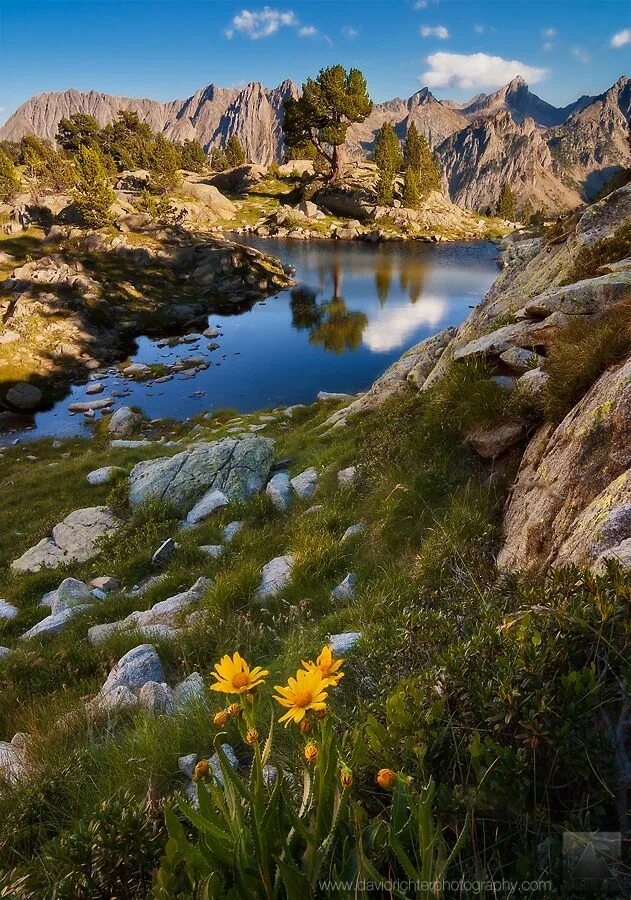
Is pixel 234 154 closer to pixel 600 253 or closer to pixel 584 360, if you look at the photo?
pixel 600 253

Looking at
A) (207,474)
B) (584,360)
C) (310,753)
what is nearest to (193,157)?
(207,474)

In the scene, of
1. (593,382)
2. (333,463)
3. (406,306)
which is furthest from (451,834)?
(406,306)

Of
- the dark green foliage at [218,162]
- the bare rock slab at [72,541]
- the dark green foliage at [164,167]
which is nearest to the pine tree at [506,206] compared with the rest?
the dark green foliage at [218,162]

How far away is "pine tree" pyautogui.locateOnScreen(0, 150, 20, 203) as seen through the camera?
84.2 metres

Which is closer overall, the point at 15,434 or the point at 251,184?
the point at 15,434

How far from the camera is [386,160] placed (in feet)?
376

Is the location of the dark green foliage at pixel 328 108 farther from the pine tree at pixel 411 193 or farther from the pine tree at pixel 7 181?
the pine tree at pixel 7 181

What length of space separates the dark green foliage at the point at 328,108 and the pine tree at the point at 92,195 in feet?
174

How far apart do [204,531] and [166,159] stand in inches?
4991

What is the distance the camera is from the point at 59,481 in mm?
17922

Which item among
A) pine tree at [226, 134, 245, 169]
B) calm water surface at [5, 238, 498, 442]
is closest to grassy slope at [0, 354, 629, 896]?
calm water surface at [5, 238, 498, 442]

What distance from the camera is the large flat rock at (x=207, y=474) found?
12.5 metres

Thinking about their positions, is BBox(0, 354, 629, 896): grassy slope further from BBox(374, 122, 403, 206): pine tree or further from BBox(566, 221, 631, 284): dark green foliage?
BBox(374, 122, 403, 206): pine tree

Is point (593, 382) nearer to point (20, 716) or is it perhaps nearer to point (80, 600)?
point (20, 716)
